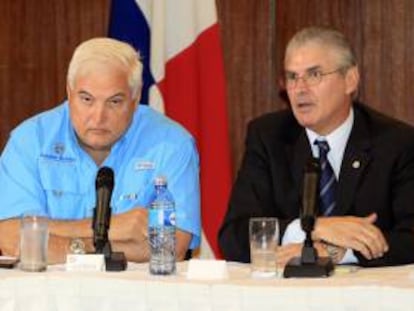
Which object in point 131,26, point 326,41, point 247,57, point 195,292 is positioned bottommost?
point 195,292

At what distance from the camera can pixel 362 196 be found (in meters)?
3.31

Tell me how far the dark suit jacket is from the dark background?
112 centimetres

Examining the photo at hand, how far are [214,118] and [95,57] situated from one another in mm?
1262

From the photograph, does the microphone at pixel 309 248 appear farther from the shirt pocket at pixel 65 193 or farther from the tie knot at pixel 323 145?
the shirt pocket at pixel 65 193

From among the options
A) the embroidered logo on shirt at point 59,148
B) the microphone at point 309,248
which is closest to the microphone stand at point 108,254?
the microphone at point 309,248

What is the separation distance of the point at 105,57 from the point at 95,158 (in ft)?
1.33

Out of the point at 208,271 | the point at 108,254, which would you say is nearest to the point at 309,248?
the point at 208,271

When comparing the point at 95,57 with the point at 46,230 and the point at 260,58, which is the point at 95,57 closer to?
the point at 46,230

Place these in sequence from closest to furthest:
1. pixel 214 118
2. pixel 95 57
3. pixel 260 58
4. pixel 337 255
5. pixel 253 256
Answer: pixel 253 256, pixel 337 255, pixel 95 57, pixel 214 118, pixel 260 58

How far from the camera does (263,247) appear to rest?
8.63 ft

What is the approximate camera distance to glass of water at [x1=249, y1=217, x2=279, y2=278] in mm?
2562

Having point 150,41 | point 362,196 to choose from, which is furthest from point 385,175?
point 150,41

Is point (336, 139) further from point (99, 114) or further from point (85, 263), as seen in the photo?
point (85, 263)

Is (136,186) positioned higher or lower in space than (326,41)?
lower
